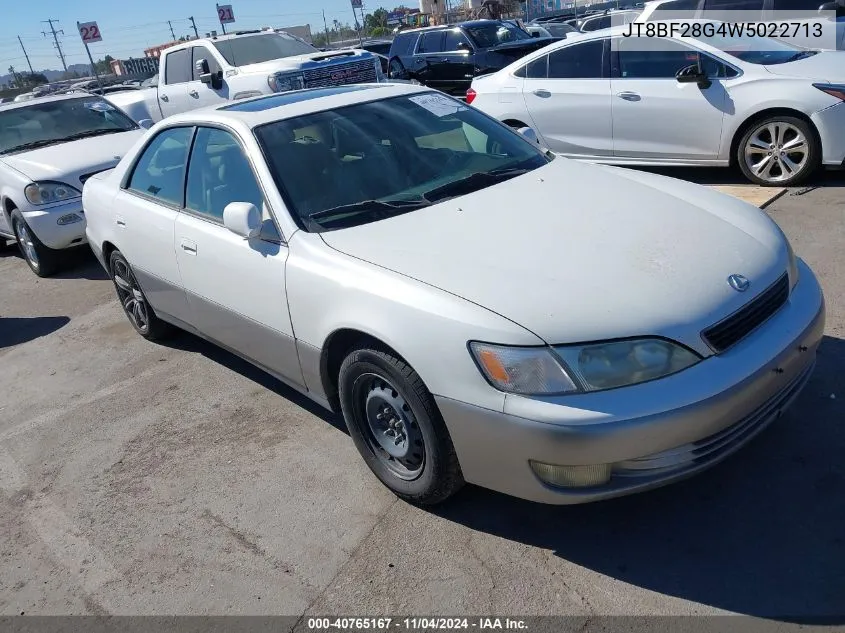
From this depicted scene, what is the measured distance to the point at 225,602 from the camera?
275 centimetres

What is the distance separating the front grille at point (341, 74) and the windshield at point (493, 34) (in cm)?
408

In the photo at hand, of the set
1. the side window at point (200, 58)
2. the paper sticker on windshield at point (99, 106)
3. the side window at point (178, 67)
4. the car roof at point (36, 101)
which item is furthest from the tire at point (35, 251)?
the side window at point (178, 67)

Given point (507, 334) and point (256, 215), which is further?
point (256, 215)

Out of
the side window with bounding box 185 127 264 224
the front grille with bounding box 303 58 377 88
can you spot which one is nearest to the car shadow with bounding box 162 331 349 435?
the side window with bounding box 185 127 264 224

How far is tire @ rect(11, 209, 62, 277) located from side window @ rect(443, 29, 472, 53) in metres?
9.81

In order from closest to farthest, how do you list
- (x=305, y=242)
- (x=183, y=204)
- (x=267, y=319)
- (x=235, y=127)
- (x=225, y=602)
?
(x=225, y=602)
(x=305, y=242)
(x=267, y=319)
(x=235, y=127)
(x=183, y=204)

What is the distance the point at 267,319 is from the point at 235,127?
3.43 feet

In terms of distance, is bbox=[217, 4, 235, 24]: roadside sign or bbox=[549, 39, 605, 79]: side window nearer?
bbox=[549, 39, 605, 79]: side window

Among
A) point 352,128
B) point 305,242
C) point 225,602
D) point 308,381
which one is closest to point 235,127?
point 352,128

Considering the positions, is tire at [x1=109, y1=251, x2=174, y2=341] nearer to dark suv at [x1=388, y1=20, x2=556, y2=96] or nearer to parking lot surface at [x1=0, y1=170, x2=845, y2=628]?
parking lot surface at [x1=0, y1=170, x2=845, y2=628]

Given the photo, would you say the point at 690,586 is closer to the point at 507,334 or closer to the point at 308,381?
the point at 507,334

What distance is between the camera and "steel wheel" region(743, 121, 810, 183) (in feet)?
21.1

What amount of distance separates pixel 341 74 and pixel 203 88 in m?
2.45

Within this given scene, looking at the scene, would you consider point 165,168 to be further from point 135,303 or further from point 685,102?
point 685,102
